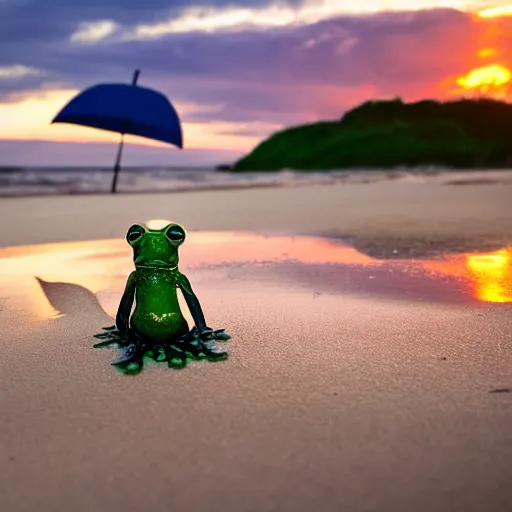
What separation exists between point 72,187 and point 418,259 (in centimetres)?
1248

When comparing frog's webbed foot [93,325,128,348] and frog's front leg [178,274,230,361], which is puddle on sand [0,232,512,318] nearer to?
frog's webbed foot [93,325,128,348]

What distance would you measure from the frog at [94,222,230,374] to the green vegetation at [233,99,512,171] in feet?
70.9

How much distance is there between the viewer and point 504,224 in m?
6.03

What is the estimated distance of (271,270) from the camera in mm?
3752

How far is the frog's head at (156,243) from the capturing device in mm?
2066

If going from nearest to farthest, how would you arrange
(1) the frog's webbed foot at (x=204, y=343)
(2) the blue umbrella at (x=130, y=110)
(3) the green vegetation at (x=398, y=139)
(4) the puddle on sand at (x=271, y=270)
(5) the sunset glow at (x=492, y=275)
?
(1) the frog's webbed foot at (x=204, y=343), (5) the sunset glow at (x=492, y=275), (4) the puddle on sand at (x=271, y=270), (2) the blue umbrella at (x=130, y=110), (3) the green vegetation at (x=398, y=139)

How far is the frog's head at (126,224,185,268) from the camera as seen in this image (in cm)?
207

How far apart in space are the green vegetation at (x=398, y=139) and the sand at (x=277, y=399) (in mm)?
20701

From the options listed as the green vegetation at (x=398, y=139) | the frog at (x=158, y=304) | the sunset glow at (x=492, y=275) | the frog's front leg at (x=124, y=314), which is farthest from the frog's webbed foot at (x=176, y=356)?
the green vegetation at (x=398, y=139)

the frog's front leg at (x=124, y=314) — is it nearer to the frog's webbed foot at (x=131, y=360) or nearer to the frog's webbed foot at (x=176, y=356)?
the frog's webbed foot at (x=131, y=360)

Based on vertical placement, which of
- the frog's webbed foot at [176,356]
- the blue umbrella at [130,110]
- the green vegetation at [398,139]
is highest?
the green vegetation at [398,139]

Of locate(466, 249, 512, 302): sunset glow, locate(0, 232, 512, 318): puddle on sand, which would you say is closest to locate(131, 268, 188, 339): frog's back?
locate(0, 232, 512, 318): puddle on sand

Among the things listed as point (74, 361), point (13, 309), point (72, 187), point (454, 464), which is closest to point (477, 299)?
point (454, 464)

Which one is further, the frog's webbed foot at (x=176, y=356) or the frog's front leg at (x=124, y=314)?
the frog's front leg at (x=124, y=314)
